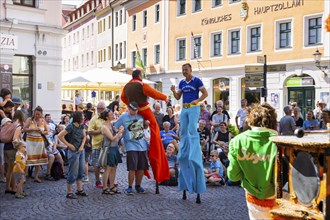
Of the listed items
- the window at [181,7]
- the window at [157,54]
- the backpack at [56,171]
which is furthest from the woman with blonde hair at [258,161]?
the window at [157,54]

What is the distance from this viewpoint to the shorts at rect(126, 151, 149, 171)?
8.88 metres

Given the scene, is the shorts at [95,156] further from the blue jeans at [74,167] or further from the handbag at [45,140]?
the handbag at [45,140]

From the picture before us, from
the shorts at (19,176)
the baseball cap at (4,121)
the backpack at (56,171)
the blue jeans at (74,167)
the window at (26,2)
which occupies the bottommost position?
the backpack at (56,171)

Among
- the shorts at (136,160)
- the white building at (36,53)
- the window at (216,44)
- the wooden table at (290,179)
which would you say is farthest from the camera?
the window at (216,44)

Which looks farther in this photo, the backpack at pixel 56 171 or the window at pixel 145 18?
the window at pixel 145 18

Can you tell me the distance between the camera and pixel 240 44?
30.4 metres

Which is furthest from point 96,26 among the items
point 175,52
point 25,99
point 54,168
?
point 54,168

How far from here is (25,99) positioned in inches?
729

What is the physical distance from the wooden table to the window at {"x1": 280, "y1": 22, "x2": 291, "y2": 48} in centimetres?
2481

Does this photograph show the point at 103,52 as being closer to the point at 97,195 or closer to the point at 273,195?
the point at 97,195

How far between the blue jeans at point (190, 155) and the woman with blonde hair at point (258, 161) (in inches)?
152

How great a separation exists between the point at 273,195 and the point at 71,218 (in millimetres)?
4050

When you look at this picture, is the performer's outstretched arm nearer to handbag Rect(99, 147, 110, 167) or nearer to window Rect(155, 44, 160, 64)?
handbag Rect(99, 147, 110, 167)

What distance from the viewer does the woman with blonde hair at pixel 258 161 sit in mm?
3854
